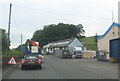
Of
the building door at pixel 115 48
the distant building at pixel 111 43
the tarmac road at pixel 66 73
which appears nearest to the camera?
the tarmac road at pixel 66 73

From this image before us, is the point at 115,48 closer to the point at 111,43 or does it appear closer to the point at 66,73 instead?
the point at 111,43

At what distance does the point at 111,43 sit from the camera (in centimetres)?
2981

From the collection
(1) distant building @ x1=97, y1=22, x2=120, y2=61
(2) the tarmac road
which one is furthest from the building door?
(2) the tarmac road

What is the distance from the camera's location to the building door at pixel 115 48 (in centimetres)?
2688

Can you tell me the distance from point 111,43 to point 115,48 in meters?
1.99

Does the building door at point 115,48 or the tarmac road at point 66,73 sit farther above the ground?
the building door at point 115,48

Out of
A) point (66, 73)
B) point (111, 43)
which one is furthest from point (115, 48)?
point (66, 73)

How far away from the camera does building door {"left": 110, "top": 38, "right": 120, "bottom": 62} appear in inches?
1058

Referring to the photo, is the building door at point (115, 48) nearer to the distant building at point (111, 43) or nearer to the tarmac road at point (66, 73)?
the distant building at point (111, 43)

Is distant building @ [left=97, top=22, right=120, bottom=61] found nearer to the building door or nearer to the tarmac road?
the building door

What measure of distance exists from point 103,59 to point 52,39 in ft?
246

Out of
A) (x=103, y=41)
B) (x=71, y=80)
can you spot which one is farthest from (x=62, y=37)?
(x=71, y=80)

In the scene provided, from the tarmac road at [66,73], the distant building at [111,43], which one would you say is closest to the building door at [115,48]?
the distant building at [111,43]

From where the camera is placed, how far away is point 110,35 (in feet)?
98.5
